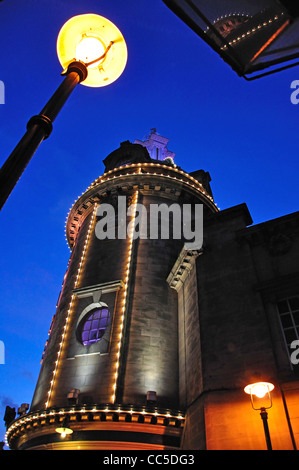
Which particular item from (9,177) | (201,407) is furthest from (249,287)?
(9,177)

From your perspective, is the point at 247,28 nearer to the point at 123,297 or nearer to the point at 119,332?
the point at 119,332

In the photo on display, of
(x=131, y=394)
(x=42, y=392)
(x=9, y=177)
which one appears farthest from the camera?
(x=42, y=392)

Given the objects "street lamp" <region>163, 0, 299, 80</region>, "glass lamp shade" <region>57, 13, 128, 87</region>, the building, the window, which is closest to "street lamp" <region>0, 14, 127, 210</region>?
"glass lamp shade" <region>57, 13, 128, 87</region>

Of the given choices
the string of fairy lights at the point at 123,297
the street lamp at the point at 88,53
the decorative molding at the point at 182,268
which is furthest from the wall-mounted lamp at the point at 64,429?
the street lamp at the point at 88,53

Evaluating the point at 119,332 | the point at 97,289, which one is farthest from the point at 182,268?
the point at 97,289

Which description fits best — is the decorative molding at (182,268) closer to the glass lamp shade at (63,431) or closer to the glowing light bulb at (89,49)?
the glass lamp shade at (63,431)

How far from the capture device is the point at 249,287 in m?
13.5

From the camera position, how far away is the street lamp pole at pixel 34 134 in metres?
3.97

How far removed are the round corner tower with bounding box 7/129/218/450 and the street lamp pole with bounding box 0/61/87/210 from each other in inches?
445

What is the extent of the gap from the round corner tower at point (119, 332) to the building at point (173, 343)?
0.05m

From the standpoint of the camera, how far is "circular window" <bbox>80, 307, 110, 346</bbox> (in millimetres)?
16391

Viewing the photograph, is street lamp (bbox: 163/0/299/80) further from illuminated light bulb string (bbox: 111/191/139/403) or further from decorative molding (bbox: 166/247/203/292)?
illuminated light bulb string (bbox: 111/191/139/403)
